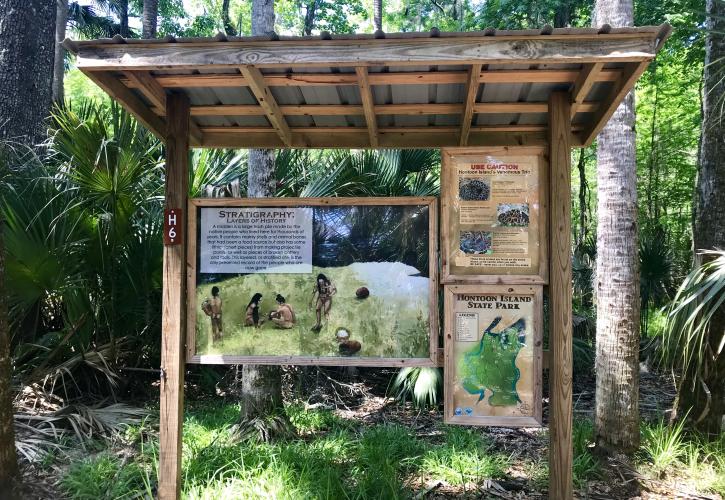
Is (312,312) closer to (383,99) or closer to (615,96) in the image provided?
(383,99)

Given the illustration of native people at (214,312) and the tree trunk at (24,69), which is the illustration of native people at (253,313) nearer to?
the illustration of native people at (214,312)

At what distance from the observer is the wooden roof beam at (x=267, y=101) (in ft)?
10.0

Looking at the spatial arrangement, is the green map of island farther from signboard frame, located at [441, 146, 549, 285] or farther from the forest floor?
the forest floor

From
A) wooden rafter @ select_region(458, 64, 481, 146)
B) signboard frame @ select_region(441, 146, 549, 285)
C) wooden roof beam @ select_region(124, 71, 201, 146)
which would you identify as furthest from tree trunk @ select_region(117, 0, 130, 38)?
signboard frame @ select_region(441, 146, 549, 285)

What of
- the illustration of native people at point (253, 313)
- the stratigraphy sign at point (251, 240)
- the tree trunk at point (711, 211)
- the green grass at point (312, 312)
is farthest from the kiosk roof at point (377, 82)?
the tree trunk at point (711, 211)

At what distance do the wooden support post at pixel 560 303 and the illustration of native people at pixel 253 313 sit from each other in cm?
195

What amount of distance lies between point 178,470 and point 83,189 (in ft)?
10.7

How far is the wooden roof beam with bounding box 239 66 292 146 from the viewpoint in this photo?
10.0 ft

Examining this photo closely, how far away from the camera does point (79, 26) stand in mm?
24297

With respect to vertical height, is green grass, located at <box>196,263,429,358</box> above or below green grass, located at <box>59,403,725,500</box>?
above

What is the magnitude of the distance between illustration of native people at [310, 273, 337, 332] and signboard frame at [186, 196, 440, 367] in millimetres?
309

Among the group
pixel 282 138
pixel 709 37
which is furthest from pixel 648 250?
pixel 282 138

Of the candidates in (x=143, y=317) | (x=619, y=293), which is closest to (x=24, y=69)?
(x=143, y=317)

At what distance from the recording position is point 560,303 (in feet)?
11.0
